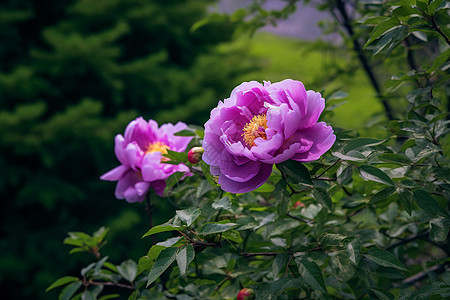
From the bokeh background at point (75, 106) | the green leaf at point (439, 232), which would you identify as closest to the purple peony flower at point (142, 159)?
the green leaf at point (439, 232)

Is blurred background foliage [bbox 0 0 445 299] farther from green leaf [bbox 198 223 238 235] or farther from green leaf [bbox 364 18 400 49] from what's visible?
green leaf [bbox 198 223 238 235]

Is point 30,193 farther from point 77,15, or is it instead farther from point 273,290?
point 273,290

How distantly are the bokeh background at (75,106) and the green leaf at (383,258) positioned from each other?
1.89 metres

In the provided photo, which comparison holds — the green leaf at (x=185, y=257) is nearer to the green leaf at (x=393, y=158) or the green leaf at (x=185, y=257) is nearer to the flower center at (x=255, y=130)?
the flower center at (x=255, y=130)

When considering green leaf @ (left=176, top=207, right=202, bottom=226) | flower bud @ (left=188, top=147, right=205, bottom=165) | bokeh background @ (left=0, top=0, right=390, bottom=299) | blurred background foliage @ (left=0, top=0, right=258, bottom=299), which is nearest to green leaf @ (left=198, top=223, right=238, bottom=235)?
green leaf @ (left=176, top=207, right=202, bottom=226)

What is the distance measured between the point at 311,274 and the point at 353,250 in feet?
0.19

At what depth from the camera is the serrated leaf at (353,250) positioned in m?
0.48

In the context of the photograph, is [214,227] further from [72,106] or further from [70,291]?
[72,106]

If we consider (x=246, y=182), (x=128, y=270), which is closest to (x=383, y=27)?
(x=246, y=182)

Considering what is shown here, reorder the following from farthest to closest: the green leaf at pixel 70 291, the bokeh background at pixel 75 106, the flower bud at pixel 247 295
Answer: the bokeh background at pixel 75 106 → the green leaf at pixel 70 291 → the flower bud at pixel 247 295

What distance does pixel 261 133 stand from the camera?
0.50 m

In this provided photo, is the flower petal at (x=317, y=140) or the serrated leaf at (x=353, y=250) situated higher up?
the flower petal at (x=317, y=140)

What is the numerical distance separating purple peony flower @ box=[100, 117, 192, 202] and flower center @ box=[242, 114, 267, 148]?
167 mm

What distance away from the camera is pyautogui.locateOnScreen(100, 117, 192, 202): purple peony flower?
676mm
